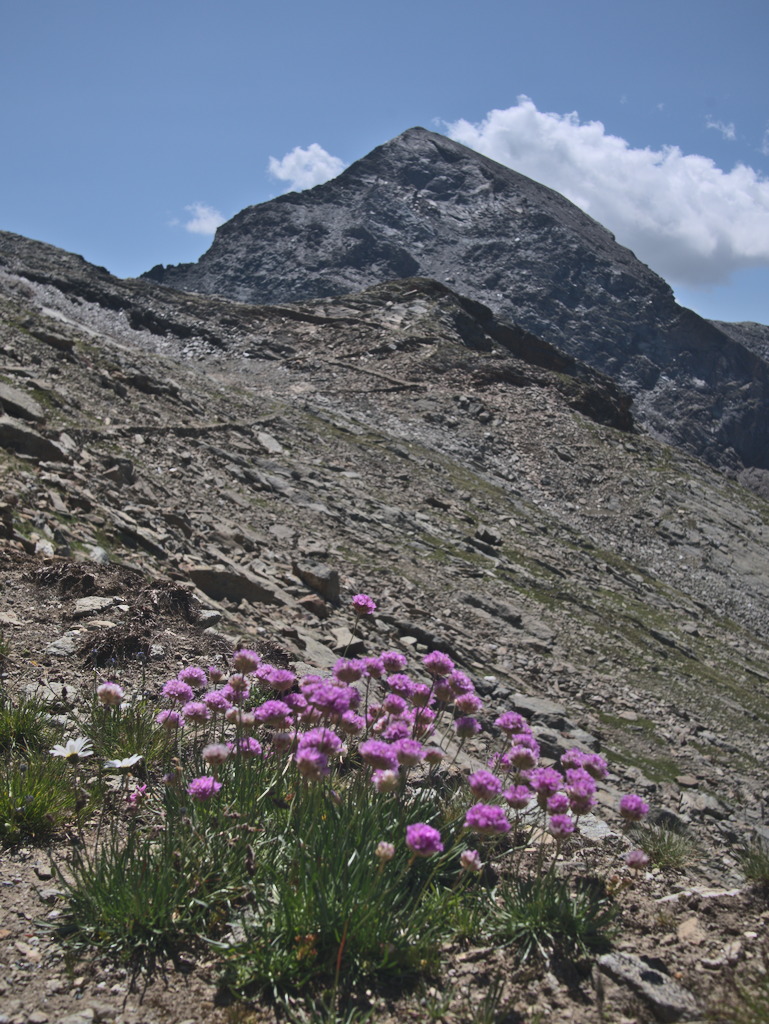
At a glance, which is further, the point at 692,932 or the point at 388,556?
the point at 388,556

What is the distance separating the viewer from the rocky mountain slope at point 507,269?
108375 mm

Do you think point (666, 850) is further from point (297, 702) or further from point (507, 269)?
point (507, 269)

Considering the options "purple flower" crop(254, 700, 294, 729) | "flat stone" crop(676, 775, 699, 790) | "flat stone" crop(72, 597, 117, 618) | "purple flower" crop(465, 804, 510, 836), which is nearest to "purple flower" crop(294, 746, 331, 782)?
"purple flower" crop(254, 700, 294, 729)

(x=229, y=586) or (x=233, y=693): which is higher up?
(x=233, y=693)

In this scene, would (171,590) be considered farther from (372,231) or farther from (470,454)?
(372,231)

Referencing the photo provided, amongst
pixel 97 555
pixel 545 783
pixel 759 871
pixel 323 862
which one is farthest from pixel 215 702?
pixel 97 555

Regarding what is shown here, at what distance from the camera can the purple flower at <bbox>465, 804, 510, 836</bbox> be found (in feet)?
10.4

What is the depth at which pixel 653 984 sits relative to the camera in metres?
3.22

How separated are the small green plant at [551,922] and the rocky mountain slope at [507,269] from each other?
106609mm

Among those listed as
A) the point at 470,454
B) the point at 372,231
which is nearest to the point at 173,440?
the point at 470,454

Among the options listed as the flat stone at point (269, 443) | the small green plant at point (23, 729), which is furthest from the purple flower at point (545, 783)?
the flat stone at point (269, 443)

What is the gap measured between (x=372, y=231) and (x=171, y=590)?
374 feet

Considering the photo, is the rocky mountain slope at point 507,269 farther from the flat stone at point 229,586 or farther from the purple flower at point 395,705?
the purple flower at point 395,705

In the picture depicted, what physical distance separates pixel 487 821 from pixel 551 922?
0.81 metres
